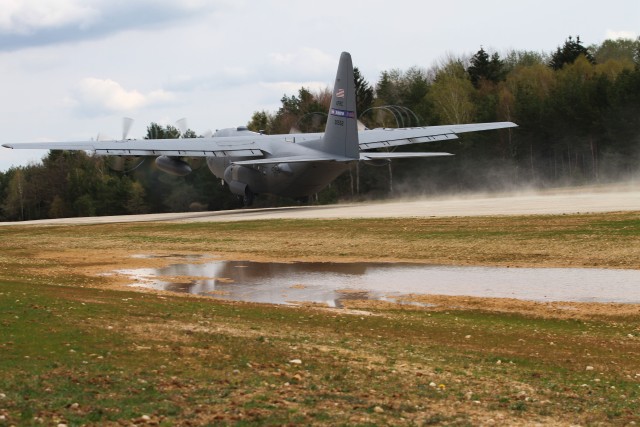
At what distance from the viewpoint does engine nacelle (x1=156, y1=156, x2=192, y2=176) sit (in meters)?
66.6

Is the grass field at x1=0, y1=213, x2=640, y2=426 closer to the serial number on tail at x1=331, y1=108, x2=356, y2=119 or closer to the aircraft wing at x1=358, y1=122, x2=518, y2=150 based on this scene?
the serial number on tail at x1=331, y1=108, x2=356, y2=119

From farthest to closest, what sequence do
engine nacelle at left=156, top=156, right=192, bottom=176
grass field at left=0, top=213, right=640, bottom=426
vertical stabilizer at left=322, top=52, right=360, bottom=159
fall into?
engine nacelle at left=156, top=156, right=192, bottom=176 < vertical stabilizer at left=322, top=52, right=360, bottom=159 < grass field at left=0, top=213, right=640, bottom=426

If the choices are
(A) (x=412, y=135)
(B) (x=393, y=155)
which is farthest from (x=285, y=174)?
(A) (x=412, y=135)

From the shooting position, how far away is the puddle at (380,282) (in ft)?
82.0

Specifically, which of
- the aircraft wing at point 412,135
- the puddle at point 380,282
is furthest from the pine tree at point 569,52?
the puddle at point 380,282

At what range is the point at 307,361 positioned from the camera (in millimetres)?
14391

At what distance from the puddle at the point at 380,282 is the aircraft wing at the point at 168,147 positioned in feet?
100

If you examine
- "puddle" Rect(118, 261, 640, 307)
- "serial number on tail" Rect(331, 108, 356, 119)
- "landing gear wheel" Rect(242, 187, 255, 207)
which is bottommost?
"puddle" Rect(118, 261, 640, 307)

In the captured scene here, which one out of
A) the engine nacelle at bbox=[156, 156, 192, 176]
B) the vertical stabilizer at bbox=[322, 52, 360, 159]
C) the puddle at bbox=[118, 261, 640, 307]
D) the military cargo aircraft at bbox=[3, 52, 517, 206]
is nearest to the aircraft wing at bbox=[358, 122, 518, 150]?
the military cargo aircraft at bbox=[3, 52, 517, 206]

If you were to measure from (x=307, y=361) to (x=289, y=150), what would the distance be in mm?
50531

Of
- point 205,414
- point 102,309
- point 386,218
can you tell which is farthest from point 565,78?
point 205,414

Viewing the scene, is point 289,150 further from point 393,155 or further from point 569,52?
point 569,52

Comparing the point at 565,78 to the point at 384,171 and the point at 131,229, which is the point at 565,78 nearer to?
the point at 384,171

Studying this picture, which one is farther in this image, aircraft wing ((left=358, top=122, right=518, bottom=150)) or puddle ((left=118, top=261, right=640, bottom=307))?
aircraft wing ((left=358, top=122, right=518, bottom=150))
